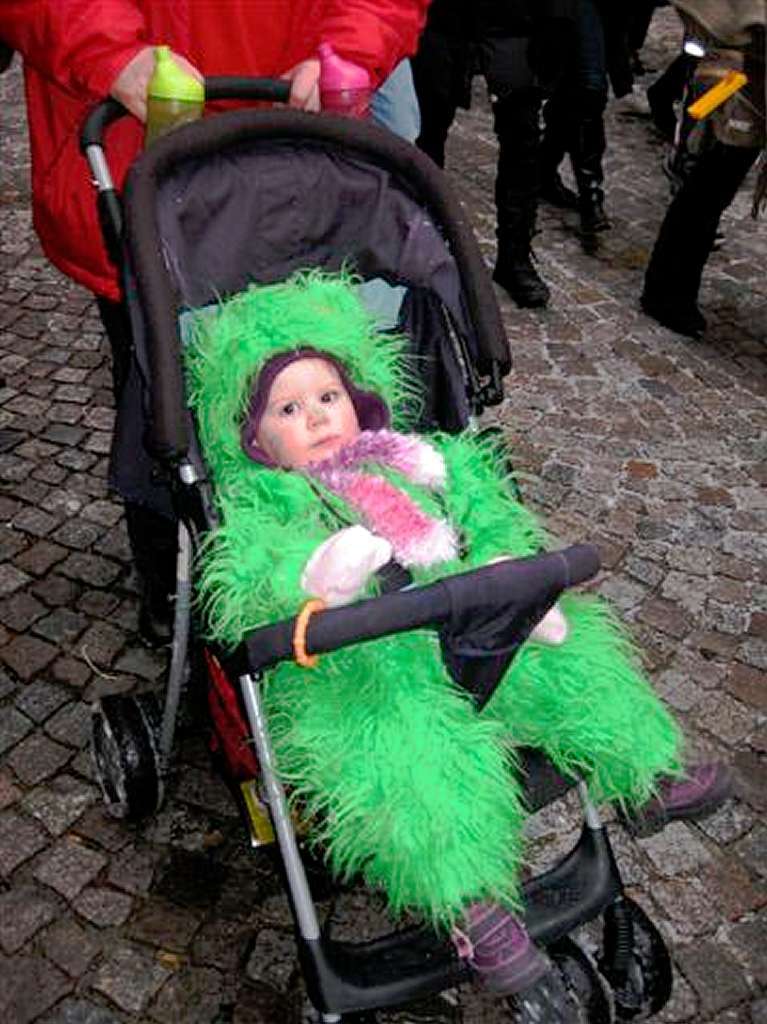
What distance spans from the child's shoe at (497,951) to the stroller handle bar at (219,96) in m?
1.74

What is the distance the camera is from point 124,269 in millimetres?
2418

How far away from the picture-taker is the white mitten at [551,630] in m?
2.30

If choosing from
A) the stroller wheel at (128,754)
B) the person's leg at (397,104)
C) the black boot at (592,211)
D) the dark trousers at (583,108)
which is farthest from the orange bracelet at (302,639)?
the black boot at (592,211)

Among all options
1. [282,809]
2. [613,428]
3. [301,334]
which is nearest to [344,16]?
[301,334]

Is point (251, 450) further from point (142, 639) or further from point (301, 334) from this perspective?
point (142, 639)

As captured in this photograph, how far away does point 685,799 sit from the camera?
7.95 ft

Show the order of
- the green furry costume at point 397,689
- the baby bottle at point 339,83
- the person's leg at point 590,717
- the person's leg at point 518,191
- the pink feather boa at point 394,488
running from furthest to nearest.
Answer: the person's leg at point 518,191 → the baby bottle at point 339,83 → the pink feather boa at point 394,488 → the person's leg at point 590,717 → the green furry costume at point 397,689

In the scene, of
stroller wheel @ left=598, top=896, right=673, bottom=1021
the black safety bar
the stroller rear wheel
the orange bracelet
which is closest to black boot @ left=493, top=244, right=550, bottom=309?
the black safety bar

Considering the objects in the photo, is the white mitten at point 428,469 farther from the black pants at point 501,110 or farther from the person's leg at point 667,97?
the person's leg at point 667,97

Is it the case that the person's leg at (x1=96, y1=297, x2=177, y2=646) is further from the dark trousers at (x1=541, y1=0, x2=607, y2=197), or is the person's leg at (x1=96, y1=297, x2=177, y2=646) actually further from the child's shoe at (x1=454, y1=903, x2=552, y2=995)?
the dark trousers at (x1=541, y1=0, x2=607, y2=197)

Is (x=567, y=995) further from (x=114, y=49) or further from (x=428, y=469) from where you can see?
(x=114, y=49)

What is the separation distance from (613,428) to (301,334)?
7.93ft

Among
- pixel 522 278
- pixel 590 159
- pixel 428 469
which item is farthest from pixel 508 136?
pixel 428 469

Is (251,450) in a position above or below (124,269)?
below
